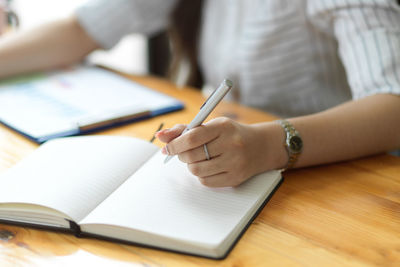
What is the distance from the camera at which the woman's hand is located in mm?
552

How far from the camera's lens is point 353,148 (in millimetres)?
676

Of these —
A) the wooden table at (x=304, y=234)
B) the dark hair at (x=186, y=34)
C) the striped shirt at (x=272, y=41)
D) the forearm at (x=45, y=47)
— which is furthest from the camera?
the dark hair at (x=186, y=34)

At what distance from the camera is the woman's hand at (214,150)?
0.55 metres

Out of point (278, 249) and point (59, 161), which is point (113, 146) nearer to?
point (59, 161)

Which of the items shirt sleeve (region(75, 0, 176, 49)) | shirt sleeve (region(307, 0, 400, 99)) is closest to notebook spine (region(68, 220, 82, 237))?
shirt sleeve (region(307, 0, 400, 99))

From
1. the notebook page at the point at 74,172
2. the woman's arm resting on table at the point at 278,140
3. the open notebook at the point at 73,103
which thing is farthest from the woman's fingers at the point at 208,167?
the open notebook at the point at 73,103

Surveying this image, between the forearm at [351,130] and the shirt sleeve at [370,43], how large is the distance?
38mm

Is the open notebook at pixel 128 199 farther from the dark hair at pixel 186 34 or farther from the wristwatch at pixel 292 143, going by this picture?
the dark hair at pixel 186 34

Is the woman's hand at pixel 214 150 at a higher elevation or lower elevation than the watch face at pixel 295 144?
higher

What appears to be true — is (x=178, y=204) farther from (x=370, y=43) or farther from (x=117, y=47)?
(x=117, y=47)

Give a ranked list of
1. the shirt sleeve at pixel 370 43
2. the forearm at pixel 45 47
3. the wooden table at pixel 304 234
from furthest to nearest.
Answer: the forearm at pixel 45 47, the shirt sleeve at pixel 370 43, the wooden table at pixel 304 234

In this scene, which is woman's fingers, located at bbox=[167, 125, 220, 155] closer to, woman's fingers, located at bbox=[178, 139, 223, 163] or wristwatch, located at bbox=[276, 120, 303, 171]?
woman's fingers, located at bbox=[178, 139, 223, 163]

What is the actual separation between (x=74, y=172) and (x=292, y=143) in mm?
326

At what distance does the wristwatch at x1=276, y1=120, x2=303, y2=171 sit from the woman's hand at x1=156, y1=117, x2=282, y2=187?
8 centimetres
